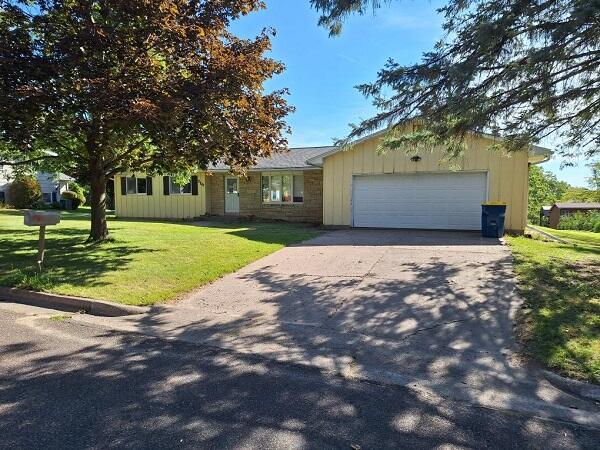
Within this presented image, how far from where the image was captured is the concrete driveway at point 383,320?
3.92 metres

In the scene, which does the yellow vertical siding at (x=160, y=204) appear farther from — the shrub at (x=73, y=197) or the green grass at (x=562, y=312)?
the green grass at (x=562, y=312)

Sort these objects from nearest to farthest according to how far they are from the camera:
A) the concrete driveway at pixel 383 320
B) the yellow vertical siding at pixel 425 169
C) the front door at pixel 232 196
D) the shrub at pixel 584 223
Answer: the concrete driveway at pixel 383 320, the yellow vertical siding at pixel 425 169, the front door at pixel 232 196, the shrub at pixel 584 223

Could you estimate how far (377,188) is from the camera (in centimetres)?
1605

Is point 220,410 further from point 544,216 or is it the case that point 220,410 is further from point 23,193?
point 544,216

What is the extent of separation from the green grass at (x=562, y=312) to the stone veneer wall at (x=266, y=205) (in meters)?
10.6

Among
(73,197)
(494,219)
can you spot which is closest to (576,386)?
(494,219)

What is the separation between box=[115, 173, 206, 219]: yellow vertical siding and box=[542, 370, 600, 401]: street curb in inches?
741

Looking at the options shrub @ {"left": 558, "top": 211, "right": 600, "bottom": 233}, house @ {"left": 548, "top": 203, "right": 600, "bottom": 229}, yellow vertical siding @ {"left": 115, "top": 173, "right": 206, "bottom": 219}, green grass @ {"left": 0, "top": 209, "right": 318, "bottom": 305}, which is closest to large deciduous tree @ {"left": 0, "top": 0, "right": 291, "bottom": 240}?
green grass @ {"left": 0, "top": 209, "right": 318, "bottom": 305}

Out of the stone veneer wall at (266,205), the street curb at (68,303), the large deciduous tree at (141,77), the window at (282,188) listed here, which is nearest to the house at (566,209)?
the stone veneer wall at (266,205)

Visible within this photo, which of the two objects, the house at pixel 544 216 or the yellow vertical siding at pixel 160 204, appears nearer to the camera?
the yellow vertical siding at pixel 160 204

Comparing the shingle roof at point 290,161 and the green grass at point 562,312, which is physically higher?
the shingle roof at point 290,161

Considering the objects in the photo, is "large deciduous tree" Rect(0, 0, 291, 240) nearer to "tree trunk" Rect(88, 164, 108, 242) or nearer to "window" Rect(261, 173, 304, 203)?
"tree trunk" Rect(88, 164, 108, 242)

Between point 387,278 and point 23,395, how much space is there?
5.77m

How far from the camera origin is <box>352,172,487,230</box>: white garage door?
1488cm
